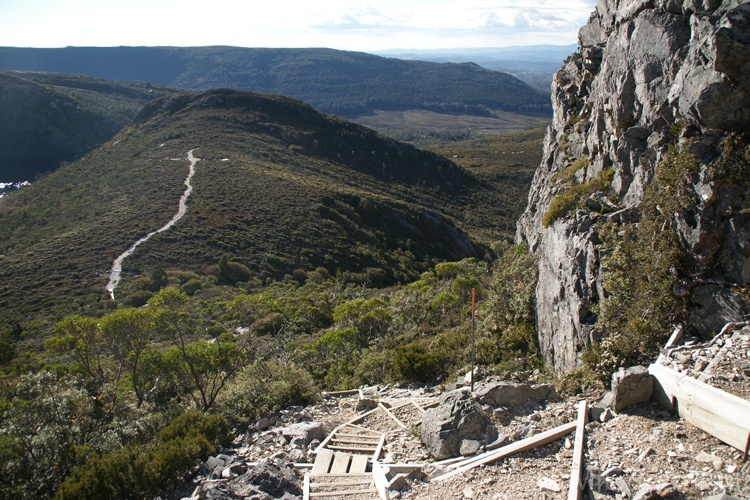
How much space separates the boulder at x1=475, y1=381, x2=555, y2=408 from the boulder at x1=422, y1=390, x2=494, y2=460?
629 millimetres

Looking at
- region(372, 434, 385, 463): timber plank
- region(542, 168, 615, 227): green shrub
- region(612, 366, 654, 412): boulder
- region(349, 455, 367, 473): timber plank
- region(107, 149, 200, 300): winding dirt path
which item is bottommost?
region(107, 149, 200, 300): winding dirt path

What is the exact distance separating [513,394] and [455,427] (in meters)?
1.68

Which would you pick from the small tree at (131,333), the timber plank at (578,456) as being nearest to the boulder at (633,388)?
the timber plank at (578,456)

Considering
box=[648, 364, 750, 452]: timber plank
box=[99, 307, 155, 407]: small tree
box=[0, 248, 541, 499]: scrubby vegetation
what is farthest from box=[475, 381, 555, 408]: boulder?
box=[99, 307, 155, 407]: small tree

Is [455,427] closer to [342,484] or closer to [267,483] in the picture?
[342,484]

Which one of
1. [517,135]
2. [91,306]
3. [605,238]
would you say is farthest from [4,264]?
[517,135]

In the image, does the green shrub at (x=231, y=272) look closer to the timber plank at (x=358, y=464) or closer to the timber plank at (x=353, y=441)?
the timber plank at (x=353, y=441)

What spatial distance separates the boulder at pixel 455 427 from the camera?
8.11 m

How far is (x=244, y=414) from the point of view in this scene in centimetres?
1214

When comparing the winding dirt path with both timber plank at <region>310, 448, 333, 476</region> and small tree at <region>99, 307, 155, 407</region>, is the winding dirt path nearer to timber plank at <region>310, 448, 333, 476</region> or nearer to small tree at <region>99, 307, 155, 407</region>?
small tree at <region>99, 307, 155, 407</region>

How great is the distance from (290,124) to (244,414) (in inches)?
3249

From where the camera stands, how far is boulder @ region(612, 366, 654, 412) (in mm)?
7191

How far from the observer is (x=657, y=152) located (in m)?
9.39

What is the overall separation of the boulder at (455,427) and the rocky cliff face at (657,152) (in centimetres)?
263
